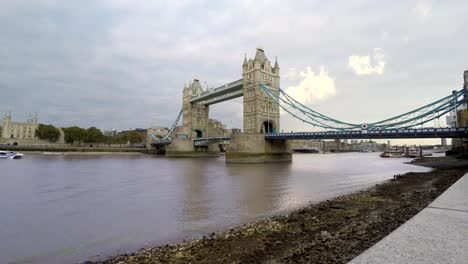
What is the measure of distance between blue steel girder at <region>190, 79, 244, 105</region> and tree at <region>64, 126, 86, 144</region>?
3082cm

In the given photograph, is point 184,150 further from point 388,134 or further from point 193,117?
point 388,134

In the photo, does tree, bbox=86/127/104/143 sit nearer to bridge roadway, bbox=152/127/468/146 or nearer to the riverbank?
bridge roadway, bbox=152/127/468/146

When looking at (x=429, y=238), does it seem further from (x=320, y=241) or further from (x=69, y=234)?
(x=69, y=234)

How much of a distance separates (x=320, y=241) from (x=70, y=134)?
7339cm

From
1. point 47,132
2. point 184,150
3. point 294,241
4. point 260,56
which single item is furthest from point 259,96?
point 47,132

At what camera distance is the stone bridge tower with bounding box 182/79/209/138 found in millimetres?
56750

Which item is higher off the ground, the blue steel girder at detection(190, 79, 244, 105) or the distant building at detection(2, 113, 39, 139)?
the blue steel girder at detection(190, 79, 244, 105)

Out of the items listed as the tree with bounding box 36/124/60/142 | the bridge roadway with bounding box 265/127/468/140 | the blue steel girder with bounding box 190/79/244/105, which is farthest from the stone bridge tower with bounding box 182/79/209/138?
the tree with bounding box 36/124/60/142

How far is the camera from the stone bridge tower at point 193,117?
56.8 metres

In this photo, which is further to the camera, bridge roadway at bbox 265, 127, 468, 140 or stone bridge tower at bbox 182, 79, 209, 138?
stone bridge tower at bbox 182, 79, 209, 138

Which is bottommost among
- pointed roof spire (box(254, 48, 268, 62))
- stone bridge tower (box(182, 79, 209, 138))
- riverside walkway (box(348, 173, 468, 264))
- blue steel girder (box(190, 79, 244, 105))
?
riverside walkway (box(348, 173, 468, 264))

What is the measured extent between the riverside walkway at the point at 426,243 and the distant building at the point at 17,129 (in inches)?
3654

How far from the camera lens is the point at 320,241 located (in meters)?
4.33

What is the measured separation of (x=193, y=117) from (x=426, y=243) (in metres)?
55.9
